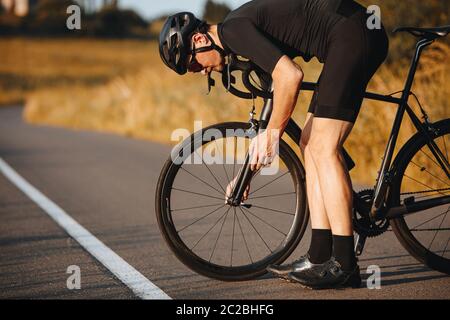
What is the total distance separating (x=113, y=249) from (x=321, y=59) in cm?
221

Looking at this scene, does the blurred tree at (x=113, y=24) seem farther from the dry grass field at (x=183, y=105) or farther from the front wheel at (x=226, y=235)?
the front wheel at (x=226, y=235)

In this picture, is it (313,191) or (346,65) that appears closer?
(346,65)

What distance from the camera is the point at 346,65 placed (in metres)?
4.16

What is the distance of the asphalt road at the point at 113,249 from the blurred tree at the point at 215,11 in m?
8.49

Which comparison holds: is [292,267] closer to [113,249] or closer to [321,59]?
[321,59]

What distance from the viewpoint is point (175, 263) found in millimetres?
5133

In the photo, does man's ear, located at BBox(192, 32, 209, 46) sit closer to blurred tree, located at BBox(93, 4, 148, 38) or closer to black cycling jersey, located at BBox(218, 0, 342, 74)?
black cycling jersey, located at BBox(218, 0, 342, 74)

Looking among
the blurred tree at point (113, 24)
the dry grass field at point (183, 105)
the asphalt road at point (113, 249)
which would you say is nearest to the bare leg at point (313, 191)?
the asphalt road at point (113, 249)

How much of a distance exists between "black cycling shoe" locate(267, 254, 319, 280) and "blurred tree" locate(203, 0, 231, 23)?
14.4m

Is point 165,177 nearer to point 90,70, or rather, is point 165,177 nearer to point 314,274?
point 314,274

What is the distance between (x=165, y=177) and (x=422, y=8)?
858 centimetres

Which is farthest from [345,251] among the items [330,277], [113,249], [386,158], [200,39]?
[113,249]

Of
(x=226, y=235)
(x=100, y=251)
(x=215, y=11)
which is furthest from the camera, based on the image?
(x=215, y=11)

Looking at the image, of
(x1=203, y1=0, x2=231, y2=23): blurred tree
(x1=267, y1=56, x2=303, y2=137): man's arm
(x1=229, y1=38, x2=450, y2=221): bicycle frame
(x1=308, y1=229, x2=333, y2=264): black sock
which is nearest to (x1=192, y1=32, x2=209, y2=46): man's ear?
(x1=229, y1=38, x2=450, y2=221): bicycle frame
